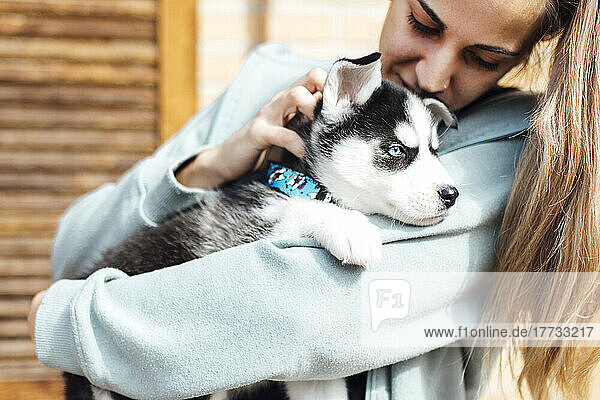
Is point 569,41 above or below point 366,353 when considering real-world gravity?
above

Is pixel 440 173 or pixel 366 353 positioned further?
pixel 440 173

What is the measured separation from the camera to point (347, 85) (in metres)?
1.79

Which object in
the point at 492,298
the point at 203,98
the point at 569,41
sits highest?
the point at 569,41

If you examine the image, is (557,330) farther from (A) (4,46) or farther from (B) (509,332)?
(A) (4,46)

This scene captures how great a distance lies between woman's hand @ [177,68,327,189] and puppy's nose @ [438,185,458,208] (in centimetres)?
42

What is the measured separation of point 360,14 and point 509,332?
214 centimetres

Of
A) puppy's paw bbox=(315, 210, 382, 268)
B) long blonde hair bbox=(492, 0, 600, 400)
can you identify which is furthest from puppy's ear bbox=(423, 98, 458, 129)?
puppy's paw bbox=(315, 210, 382, 268)

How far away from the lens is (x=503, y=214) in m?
1.59

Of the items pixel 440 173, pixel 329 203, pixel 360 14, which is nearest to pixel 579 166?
pixel 440 173

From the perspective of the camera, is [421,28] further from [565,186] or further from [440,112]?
[565,186]

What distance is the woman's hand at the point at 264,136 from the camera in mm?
1776

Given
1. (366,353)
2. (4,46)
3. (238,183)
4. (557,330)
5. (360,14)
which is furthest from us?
(360,14)

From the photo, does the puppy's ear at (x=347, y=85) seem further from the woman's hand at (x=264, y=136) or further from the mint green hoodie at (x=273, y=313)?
the mint green hoodie at (x=273, y=313)

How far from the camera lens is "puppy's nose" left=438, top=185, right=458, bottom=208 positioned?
1541 millimetres
